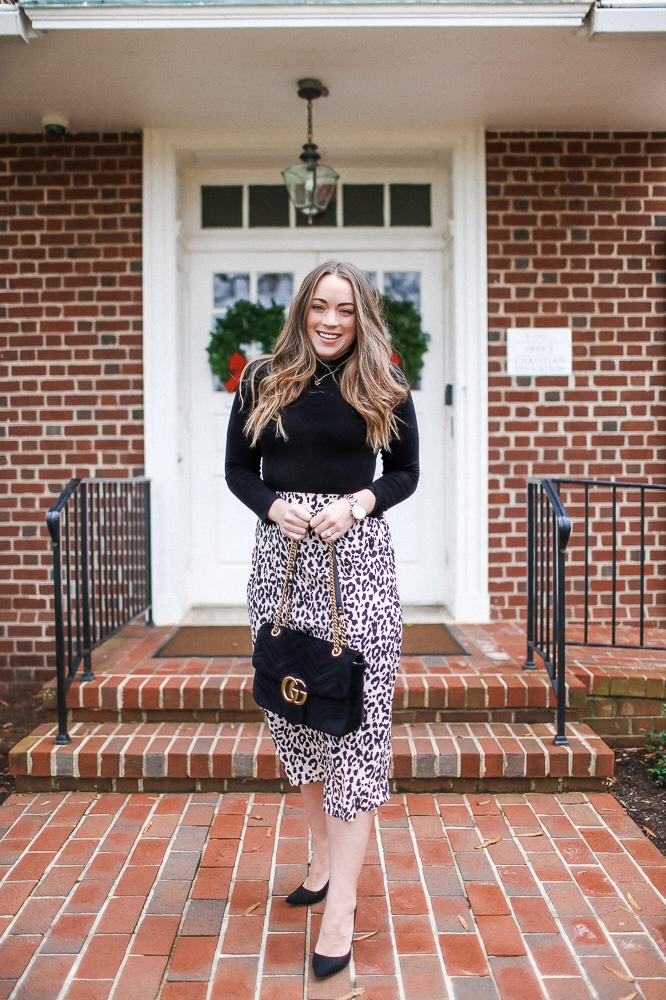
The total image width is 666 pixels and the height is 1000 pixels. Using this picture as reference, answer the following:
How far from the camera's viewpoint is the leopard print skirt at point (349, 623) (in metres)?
1.95

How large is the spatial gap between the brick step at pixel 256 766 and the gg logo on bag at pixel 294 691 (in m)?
1.12

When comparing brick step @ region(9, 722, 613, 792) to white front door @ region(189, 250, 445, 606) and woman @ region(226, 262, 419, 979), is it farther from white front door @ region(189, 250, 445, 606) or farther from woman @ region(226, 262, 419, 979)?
white front door @ region(189, 250, 445, 606)

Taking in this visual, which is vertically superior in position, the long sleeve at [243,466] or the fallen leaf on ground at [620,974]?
the long sleeve at [243,466]

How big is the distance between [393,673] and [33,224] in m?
3.34

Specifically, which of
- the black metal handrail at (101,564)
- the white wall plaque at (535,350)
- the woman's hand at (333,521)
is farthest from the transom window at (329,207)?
the woman's hand at (333,521)

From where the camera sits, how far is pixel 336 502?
1.91m

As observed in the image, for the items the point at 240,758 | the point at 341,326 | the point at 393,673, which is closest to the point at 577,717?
the point at 240,758

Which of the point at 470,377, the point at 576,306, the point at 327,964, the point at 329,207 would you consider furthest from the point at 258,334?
the point at 327,964

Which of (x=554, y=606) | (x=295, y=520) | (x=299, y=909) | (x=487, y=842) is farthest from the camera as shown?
(x=554, y=606)

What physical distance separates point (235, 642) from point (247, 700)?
69 centimetres

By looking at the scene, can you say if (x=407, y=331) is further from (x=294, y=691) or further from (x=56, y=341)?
(x=294, y=691)

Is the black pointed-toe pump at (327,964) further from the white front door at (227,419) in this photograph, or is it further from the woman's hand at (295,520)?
the white front door at (227,419)

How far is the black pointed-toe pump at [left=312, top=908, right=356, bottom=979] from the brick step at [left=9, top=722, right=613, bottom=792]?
39.6 inches

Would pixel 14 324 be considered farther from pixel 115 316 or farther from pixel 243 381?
pixel 243 381
